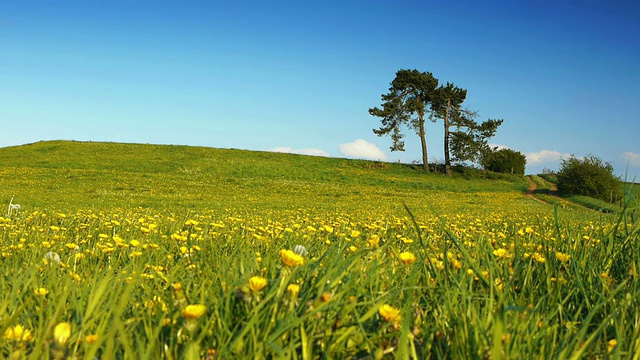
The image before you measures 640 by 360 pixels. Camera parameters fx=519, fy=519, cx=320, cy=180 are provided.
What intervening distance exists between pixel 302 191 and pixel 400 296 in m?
31.7

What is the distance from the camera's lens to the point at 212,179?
37.1m

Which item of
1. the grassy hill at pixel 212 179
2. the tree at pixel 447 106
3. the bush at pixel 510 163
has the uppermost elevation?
the tree at pixel 447 106

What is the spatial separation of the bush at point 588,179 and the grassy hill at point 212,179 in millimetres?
4152

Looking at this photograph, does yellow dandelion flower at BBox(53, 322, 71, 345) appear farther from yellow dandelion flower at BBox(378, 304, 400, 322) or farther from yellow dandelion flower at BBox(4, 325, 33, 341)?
yellow dandelion flower at BBox(378, 304, 400, 322)

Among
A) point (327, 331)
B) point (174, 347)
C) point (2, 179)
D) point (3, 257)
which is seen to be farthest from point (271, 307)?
point (2, 179)

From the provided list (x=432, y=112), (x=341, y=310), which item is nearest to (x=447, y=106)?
(x=432, y=112)

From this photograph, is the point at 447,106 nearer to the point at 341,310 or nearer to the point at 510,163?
the point at 510,163

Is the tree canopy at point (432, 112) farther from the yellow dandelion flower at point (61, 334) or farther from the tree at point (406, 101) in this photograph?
the yellow dandelion flower at point (61, 334)

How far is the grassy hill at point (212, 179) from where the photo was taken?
25375mm

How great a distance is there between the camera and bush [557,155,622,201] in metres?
40.0

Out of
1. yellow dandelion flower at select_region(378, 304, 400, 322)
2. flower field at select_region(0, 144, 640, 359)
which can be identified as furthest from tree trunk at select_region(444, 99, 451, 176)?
yellow dandelion flower at select_region(378, 304, 400, 322)

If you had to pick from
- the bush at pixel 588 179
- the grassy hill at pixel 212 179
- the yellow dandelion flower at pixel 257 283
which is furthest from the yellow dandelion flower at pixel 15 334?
the bush at pixel 588 179

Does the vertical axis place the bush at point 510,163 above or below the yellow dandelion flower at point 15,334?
above

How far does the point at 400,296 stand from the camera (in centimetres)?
187
